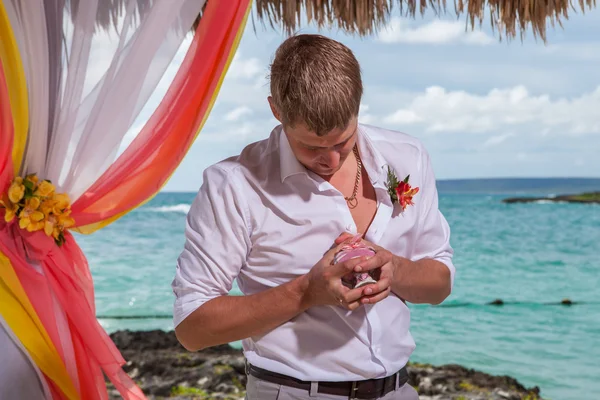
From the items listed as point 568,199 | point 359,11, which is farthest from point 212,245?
point 568,199

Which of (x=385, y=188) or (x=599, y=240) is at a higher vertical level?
(x=385, y=188)

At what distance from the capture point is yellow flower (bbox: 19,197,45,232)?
1995 mm

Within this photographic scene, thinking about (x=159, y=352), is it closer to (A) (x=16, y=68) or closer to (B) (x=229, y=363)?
(B) (x=229, y=363)

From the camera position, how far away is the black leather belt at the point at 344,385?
4.75 ft

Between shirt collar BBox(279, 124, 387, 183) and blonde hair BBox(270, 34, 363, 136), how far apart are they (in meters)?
0.11

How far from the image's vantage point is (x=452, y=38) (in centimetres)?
Result: 1886

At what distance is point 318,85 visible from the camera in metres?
1.32

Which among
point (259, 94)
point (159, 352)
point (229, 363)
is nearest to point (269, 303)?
point (229, 363)

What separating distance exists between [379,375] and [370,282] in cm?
25

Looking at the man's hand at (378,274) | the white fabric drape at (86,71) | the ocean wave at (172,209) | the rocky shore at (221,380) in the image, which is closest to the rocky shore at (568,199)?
the ocean wave at (172,209)

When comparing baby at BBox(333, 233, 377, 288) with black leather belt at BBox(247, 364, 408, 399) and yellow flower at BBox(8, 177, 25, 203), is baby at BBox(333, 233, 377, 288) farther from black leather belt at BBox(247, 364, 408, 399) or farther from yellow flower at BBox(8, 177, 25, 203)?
yellow flower at BBox(8, 177, 25, 203)

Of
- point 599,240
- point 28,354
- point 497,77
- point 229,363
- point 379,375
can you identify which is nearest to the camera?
point 379,375

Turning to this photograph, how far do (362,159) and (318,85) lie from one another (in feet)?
0.98

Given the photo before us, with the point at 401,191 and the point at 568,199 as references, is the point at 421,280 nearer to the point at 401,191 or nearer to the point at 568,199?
the point at 401,191
